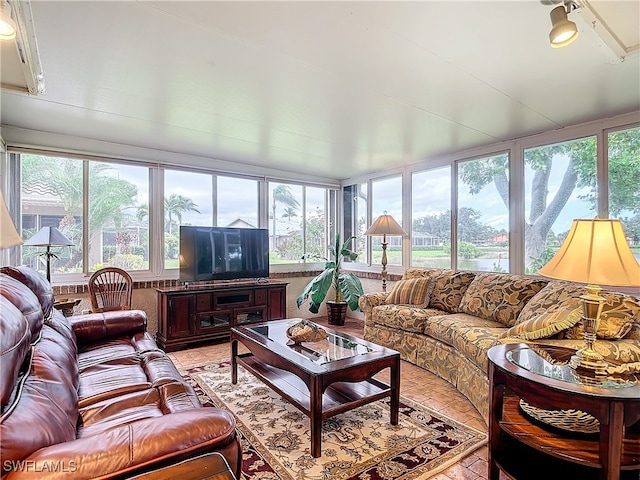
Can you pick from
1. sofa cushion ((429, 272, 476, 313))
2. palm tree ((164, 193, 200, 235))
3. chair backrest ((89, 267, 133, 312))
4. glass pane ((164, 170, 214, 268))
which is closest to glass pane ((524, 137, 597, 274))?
sofa cushion ((429, 272, 476, 313))

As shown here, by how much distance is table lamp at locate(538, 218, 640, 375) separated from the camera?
1.48m

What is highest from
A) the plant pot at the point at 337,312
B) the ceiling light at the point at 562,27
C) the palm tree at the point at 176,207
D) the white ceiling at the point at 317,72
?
the white ceiling at the point at 317,72

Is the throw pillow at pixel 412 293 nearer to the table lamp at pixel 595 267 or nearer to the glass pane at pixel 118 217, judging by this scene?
the table lamp at pixel 595 267

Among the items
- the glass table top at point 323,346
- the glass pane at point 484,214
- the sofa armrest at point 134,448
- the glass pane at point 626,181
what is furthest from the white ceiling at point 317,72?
the glass table top at point 323,346

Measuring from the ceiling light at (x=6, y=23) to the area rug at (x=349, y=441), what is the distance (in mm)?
2269


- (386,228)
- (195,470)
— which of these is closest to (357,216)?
(386,228)

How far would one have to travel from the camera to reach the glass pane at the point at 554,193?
10.8 ft

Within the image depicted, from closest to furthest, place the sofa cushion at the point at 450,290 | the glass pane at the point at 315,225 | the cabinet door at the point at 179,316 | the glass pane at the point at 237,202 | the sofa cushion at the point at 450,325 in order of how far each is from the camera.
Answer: the sofa cushion at the point at 450,325
the sofa cushion at the point at 450,290
the cabinet door at the point at 179,316
the glass pane at the point at 237,202
the glass pane at the point at 315,225

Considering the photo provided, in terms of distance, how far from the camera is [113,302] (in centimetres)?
364

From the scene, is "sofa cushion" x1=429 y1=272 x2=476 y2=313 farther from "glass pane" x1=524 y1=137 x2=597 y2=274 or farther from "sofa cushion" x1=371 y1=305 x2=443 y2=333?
"glass pane" x1=524 y1=137 x2=597 y2=274

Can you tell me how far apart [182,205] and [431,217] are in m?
3.35

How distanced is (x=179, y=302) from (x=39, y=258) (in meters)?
1.51

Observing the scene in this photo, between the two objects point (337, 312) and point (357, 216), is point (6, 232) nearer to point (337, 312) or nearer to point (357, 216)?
point (337, 312)

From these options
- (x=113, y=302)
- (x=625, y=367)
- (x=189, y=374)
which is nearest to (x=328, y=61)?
(x=625, y=367)
